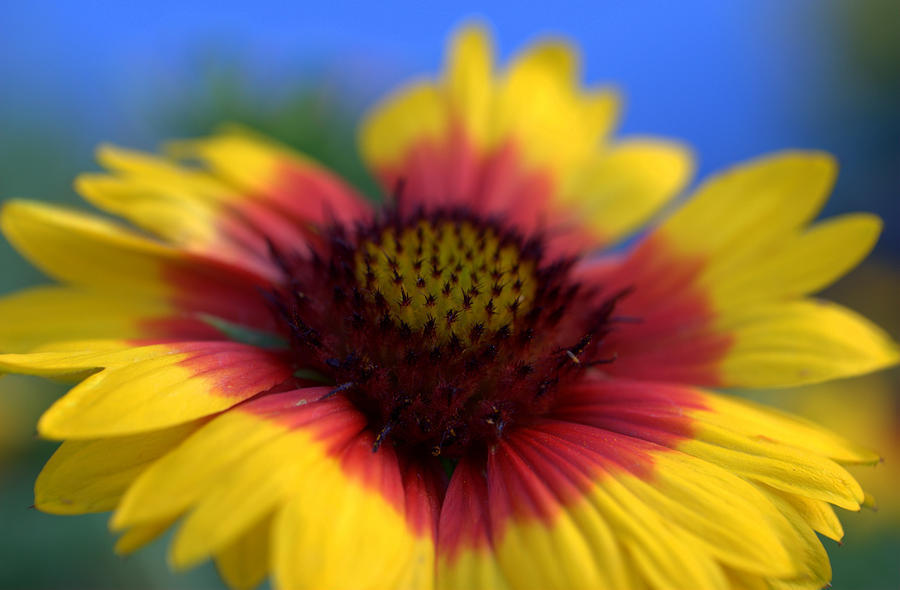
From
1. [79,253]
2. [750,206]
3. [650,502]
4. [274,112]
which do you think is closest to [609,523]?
[650,502]

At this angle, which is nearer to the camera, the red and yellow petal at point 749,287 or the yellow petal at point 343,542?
the yellow petal at point 343,542

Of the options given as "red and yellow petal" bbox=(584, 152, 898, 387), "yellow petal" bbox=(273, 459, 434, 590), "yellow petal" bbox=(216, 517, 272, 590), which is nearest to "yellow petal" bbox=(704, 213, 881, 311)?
"red and yellow petal" bbox=(584, 152, 898, 387)

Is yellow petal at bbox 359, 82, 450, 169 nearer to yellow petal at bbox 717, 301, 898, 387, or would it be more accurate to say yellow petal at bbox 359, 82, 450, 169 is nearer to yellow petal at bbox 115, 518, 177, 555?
yellow petal at bbox 717, 301, 898, 387

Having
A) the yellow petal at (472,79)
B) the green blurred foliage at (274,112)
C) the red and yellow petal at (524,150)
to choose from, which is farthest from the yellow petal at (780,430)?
the green blurred foliage at (274,112)

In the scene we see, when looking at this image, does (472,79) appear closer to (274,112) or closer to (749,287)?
(749,287)

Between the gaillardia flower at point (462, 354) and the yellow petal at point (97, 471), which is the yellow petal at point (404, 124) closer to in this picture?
the gaillardia flower at point (462, 354)

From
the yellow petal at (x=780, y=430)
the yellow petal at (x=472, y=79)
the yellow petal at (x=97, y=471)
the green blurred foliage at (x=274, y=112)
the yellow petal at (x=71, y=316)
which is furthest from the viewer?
the green blurred foliage at (x=274, y=112)

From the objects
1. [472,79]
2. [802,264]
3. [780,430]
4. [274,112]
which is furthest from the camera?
[274,112]

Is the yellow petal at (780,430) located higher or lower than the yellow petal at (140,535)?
higher
